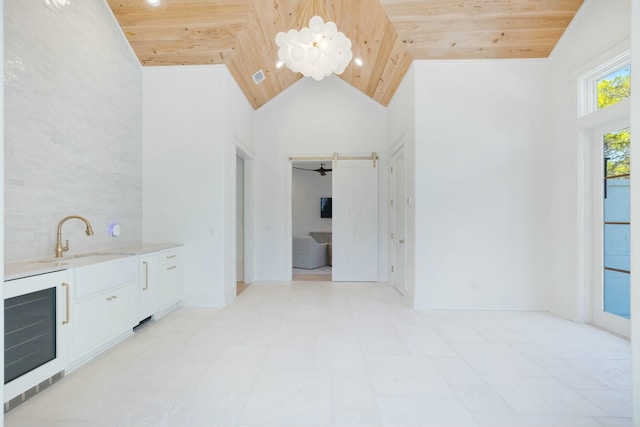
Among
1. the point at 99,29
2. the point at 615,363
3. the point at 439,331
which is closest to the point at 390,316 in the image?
the point at 439,331

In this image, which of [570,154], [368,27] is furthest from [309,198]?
[570,154]

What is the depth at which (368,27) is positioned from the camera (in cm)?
401

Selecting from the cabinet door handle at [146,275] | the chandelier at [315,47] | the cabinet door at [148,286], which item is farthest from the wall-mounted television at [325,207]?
the cabinet door handle at [146,275]

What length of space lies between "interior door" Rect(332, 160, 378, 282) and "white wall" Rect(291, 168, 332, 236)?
3948 millimetres

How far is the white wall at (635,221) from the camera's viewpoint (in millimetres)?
1326

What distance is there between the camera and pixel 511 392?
2160 millimetres

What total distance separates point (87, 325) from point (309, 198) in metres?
7.47

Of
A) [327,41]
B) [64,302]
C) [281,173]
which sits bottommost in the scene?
[64,302]

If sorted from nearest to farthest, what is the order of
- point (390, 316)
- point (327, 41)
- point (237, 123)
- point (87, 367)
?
point (87, 367) → point (327, 41) → point (390, 316) → point (237, 123)

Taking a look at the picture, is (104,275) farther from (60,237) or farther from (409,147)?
(409,147)

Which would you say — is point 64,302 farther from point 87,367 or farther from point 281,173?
point 281,173

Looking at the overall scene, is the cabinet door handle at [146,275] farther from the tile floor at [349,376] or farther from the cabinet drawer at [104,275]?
the tile floor at [349,376]

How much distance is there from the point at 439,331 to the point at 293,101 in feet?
14.6

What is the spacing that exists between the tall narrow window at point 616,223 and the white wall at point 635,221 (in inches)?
97.1
